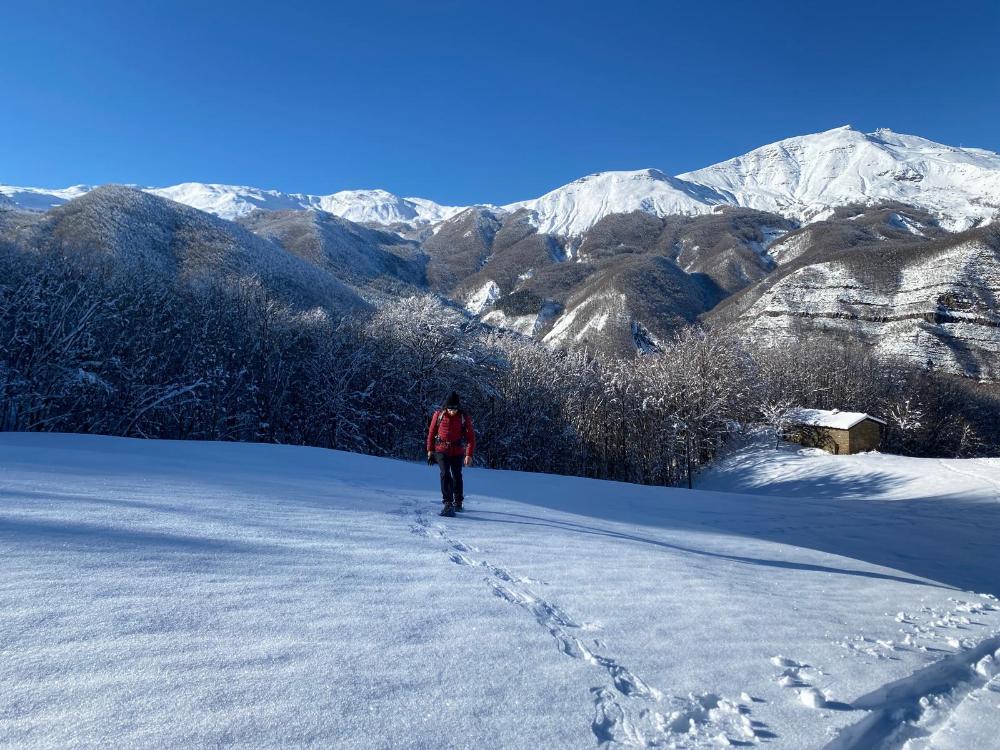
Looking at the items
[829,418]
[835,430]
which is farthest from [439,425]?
[829,418]

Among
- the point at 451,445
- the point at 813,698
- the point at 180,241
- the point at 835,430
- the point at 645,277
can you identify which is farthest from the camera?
the point at 645,277

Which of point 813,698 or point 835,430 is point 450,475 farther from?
point 835,430

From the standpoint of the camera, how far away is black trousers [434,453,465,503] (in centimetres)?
780

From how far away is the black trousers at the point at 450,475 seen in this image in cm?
780

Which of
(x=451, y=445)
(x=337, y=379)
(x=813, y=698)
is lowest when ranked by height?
(x=813, y=698)

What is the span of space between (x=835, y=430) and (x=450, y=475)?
40.4 m

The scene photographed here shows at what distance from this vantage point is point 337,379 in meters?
28.2

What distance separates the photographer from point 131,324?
23625 millimetres

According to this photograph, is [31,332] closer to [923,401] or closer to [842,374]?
[842,374]

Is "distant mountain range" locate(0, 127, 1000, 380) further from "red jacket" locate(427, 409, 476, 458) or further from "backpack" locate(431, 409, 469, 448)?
"red jacket" locate(427, 409, 476, 458)

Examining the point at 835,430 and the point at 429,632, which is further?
the point at 835,430

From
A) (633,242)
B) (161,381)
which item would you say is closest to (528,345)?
(161,381)

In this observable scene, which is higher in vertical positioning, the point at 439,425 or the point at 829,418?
the point at 829,418

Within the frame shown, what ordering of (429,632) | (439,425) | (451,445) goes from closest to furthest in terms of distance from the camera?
(429,632)
(451,445)
(439,425)
